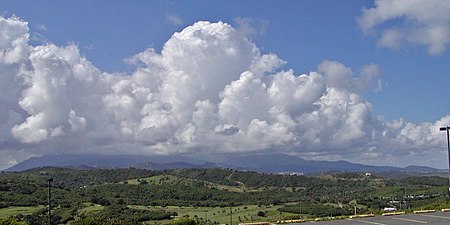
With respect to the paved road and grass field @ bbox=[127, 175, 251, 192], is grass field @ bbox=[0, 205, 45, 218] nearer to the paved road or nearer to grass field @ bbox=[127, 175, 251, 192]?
the paved road

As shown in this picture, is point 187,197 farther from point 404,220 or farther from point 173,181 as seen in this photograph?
point 404,220

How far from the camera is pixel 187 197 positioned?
404 feet

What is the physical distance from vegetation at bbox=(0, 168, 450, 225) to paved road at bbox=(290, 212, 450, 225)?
6744 millimetres

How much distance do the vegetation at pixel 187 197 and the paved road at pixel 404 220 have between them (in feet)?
22.1

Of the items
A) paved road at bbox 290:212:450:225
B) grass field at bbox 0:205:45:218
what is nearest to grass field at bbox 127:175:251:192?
grass field at bbox 0:205:45:218

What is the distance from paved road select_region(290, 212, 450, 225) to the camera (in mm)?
28422

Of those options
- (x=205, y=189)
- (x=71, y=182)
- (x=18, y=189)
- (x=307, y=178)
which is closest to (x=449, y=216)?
(x=18, y=189)

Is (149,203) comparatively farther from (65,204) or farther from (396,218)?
(396,218)

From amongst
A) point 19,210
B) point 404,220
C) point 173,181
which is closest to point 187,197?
point 173,181

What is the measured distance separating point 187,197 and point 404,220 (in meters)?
96.2

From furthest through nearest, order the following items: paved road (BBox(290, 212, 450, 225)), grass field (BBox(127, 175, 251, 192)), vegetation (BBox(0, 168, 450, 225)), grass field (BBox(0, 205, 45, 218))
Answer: grass field (BBox(127, 175, 251, 192)) < vegetation (BBox(0, 168, 450, 225)) < grass field (BBox(0, 205, 45, 218)) < paved road (BBox(290, 212, 450, 225))

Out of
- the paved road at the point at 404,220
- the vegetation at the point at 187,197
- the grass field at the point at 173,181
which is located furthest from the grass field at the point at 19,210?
the grass field at the point at 173,181

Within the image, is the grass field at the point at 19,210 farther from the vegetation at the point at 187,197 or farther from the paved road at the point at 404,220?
the paved road at the point at 404,220

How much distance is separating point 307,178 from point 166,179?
5678 centimetres
